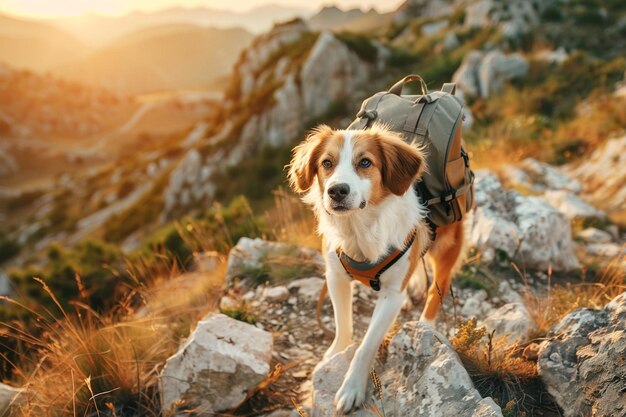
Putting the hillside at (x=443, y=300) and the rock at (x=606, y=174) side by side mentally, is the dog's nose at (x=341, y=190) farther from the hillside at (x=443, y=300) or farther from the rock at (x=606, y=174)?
the rock at (x=606, y=174)

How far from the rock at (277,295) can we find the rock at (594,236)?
415 cm

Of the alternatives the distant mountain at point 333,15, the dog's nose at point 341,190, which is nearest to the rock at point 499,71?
the dog's nose at point 341,190

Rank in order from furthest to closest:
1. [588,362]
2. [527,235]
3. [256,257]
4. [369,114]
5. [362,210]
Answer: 1. [256,257]
2. [527,235]
3. [369,114]
4. [362,210]
5. [588,362]

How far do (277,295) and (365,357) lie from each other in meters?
1.92

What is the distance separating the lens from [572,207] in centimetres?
607

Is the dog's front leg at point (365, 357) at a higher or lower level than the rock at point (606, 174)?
higher

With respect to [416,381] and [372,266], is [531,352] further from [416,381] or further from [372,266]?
[372,266]

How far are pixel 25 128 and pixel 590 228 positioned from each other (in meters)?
108

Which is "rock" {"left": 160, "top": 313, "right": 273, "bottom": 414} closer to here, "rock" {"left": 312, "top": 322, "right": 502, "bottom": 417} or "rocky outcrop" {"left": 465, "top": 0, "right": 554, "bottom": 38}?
"rock" {"left": 312, "top": 322, "right": 502, "bottom": 417}

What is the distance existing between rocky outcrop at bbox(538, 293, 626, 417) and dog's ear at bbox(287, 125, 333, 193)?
1.83 metres

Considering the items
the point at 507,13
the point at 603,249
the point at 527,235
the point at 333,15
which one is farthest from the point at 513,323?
the point at 333,15

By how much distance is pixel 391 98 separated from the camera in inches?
141

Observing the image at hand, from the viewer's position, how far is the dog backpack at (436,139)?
3141 mm

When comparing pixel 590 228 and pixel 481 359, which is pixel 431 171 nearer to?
pixel 481 359
